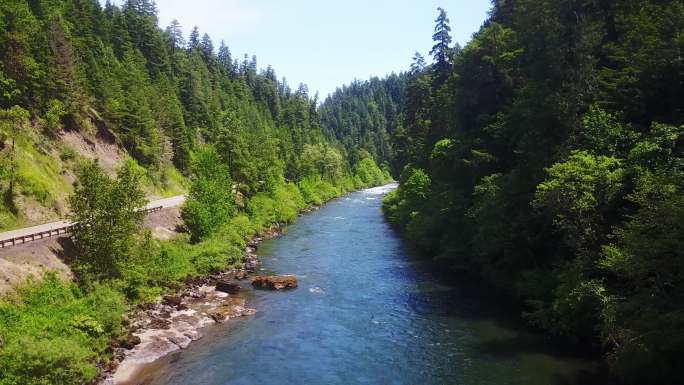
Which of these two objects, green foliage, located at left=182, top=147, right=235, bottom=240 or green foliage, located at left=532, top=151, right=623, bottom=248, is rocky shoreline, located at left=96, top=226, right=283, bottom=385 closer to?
green foliage, located at left=182, top=147, right=235, bottom=240

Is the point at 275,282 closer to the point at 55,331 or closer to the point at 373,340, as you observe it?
the point at 373,340

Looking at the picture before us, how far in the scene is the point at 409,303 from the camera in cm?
3516

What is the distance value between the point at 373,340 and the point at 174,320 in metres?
13.5

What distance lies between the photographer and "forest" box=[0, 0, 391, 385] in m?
26.4

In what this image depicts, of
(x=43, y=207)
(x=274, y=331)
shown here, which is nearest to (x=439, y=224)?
(x=274, y=331)

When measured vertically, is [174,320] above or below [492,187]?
below

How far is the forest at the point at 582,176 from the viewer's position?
20.3 meters

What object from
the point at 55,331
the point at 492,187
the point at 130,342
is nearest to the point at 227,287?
the point at 130,342

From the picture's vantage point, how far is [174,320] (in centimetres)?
3209

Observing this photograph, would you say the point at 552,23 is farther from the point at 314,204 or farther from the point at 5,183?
the point at 314,204

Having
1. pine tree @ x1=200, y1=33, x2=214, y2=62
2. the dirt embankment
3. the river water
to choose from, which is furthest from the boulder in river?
pine tree @ x1=200, y1=33, x2=214, y2=62

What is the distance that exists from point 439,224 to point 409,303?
15.5 metres

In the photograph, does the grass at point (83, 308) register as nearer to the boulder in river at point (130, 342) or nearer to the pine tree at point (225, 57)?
the boulder in river at point (130, 342)

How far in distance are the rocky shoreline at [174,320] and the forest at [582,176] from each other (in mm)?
19247
